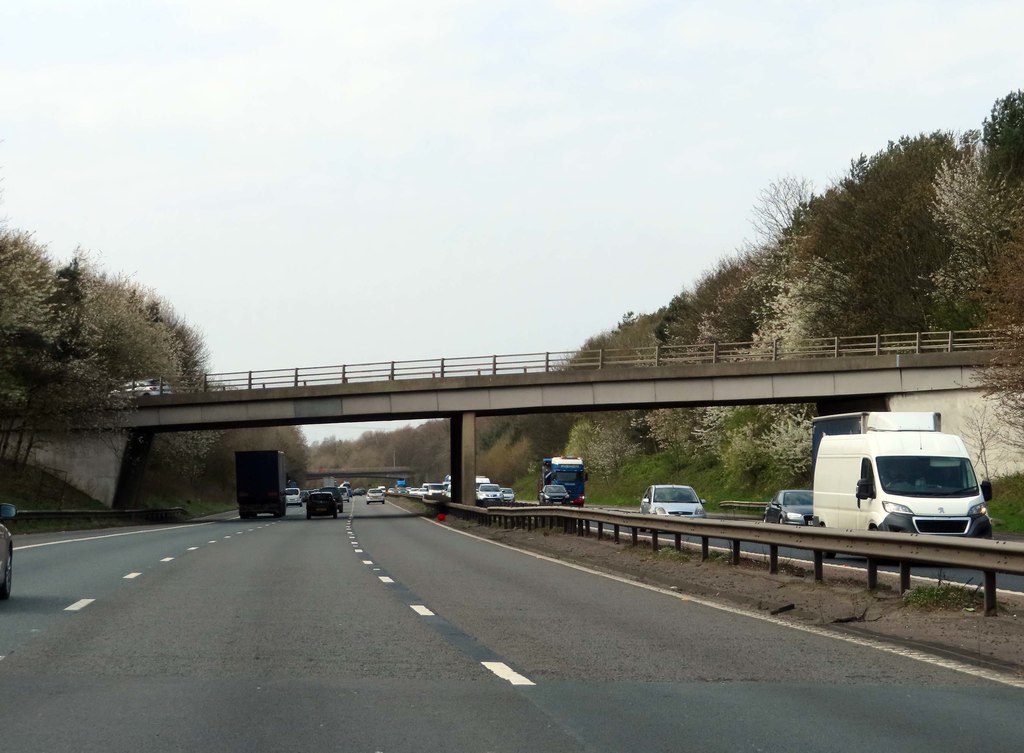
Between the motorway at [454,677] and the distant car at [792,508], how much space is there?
51.7ft

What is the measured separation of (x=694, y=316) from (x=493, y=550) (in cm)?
6206

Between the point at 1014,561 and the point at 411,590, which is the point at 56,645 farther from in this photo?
the point at 1014,561

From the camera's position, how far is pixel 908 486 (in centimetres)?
2369

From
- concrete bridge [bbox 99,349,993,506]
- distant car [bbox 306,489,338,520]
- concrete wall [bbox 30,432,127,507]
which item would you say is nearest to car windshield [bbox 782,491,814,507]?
concrete bridge [bbox 99,349,993,506]

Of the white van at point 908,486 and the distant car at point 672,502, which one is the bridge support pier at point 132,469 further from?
the white van at point 908,486

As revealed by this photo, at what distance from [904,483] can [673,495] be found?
58.3 ft

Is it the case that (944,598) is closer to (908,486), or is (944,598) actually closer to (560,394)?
(908,486)

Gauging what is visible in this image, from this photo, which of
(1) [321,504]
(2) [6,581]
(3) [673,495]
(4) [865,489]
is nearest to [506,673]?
(2) [6,581]

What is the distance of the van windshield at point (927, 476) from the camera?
23641 millimetres

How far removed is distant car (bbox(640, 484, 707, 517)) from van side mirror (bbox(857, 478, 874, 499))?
51.3 feet

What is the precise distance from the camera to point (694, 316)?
90000 mm

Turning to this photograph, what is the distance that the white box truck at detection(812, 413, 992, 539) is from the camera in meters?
23.2

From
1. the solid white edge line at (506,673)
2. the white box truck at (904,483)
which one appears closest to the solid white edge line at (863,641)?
the solid white edge line at (506,673)

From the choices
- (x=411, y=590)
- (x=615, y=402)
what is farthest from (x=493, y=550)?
(x=615, y=402)
